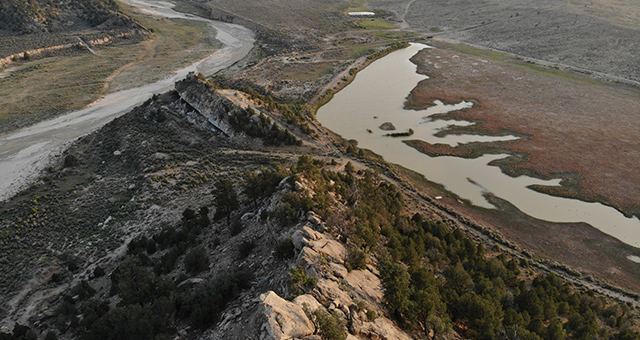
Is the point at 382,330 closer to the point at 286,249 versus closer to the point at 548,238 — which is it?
the point at 286,249

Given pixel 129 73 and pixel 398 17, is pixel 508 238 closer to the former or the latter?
pixel 129 73

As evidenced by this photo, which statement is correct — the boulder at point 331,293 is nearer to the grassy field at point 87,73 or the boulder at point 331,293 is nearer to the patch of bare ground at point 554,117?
the patch of bare ground at point 554,117

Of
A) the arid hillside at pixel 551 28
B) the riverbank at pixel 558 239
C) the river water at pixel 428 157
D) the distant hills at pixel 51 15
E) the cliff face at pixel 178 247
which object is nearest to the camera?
the cliff face at pixel 178 247

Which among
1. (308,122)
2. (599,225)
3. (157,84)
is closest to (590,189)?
(599,225)

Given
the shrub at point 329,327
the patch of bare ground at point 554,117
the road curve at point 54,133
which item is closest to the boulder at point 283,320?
the shrub at point 329,327

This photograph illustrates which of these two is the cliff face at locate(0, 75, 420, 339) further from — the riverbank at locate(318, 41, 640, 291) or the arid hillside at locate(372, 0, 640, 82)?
the arid hillside at locate(372, 0, 640, 82)

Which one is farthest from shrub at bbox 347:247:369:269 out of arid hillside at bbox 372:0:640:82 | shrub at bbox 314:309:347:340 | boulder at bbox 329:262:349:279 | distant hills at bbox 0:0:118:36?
distant hills at bbox 0:0:118:36
